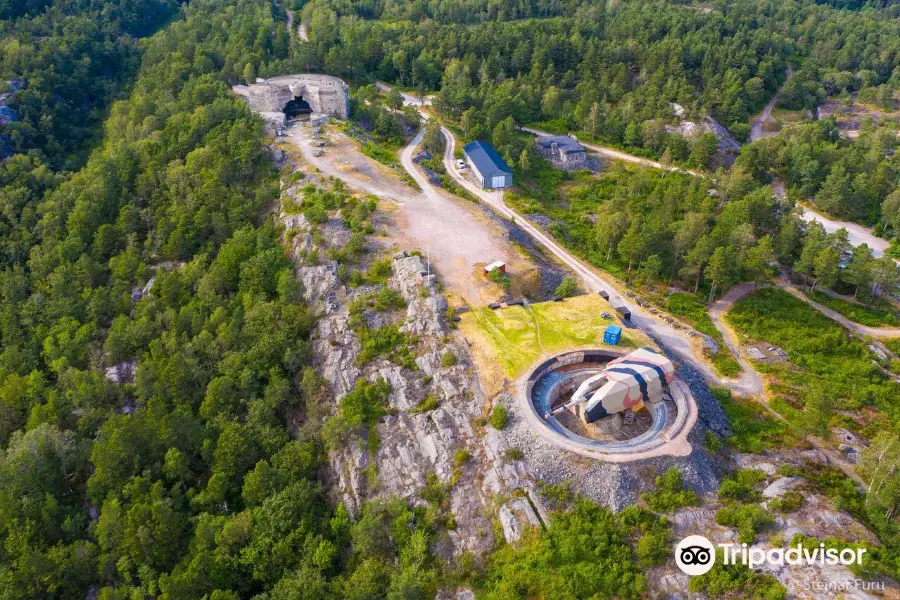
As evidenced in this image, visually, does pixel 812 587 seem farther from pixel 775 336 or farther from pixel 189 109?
pixel 189 109

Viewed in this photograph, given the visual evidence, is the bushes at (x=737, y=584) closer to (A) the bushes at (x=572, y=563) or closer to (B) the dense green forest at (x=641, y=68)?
(A) the bushes at (x=572, y=563)

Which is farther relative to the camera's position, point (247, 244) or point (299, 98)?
point (299, 98)

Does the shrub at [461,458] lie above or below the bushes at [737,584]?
below

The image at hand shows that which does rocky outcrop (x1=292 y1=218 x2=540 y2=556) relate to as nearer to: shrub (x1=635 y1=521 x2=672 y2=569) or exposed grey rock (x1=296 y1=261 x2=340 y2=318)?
exposed grey rock (x1=296 y1=261 x2=340 y2=318)

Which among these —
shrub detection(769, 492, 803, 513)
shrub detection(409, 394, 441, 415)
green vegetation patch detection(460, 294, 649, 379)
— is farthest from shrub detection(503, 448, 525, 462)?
shrub detection(769, 492, 803, 513)

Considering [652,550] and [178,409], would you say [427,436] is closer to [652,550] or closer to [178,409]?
[652,550]

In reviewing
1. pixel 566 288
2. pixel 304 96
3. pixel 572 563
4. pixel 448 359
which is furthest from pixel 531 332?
pixel 304 96

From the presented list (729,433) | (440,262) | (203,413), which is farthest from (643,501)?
(203,413)

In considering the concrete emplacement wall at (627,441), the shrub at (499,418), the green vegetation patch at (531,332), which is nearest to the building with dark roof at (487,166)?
the green vegetation patch at (531,332)
